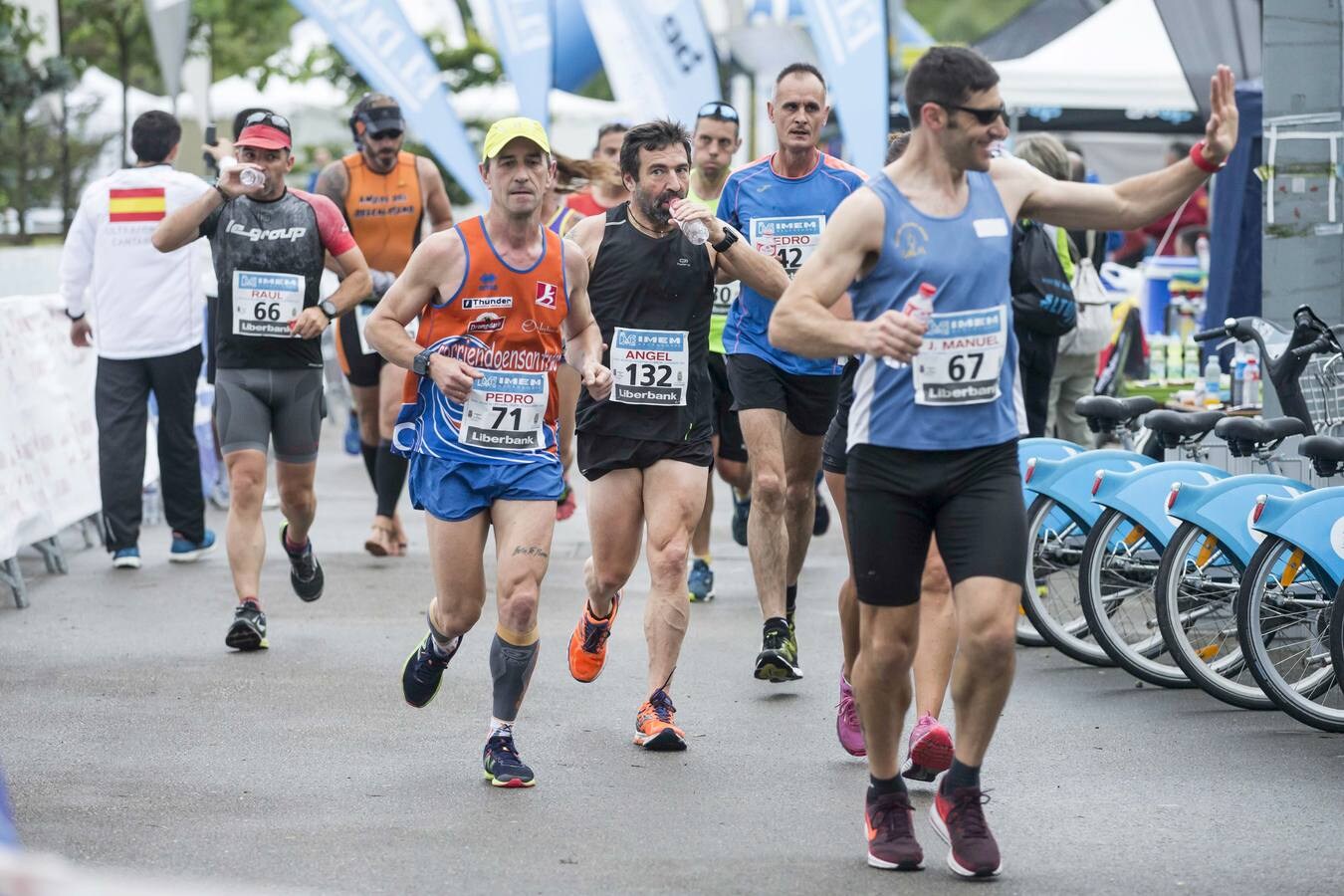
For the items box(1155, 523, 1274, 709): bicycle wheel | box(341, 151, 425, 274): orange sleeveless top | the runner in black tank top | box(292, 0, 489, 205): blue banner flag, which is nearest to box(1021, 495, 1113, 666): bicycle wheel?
box(1155, 523, 1274, 709): bicycle wheel

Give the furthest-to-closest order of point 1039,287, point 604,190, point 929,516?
point 604,190 → point 1039,287 → point 929,516

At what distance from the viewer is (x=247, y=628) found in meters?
8.59

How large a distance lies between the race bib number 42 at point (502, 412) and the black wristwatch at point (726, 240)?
2.92ft

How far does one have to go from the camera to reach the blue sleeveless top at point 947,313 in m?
5.18

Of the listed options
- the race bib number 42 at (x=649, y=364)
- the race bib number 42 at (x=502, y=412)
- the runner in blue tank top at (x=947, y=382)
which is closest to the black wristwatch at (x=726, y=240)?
the race bib number 42 at (x=649, y=364)

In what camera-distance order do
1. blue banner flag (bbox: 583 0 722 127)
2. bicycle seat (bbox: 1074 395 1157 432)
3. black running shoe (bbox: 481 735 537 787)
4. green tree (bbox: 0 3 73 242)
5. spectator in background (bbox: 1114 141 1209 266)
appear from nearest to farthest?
1. black running shoe (bbox: 481 735 537 787)
2. bicycle seat (bbox: 1074 395 1157 432)
3. green tree (bbox: 0 3 73 242)
4. blue banner flag (bbox: 583 0 722 127)
5. spectator in background (bbox: 1114 141 1209 266)

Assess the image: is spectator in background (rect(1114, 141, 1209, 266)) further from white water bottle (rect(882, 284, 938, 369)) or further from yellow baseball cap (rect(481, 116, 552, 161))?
white water bottle (rect(882, 284, 938, 369))

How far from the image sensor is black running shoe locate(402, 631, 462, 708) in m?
6.66

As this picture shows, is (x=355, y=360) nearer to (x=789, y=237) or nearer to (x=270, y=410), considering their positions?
(x=270, y=410)

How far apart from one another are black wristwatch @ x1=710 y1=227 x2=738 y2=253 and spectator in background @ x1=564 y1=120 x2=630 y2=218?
167 inches

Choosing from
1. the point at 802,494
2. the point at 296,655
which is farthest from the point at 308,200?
the point at 802,494

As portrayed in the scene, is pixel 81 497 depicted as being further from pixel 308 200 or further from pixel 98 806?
pixel 98 806

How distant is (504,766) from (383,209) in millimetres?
5234

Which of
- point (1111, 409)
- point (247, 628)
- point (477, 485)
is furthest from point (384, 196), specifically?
point (477, 485)
